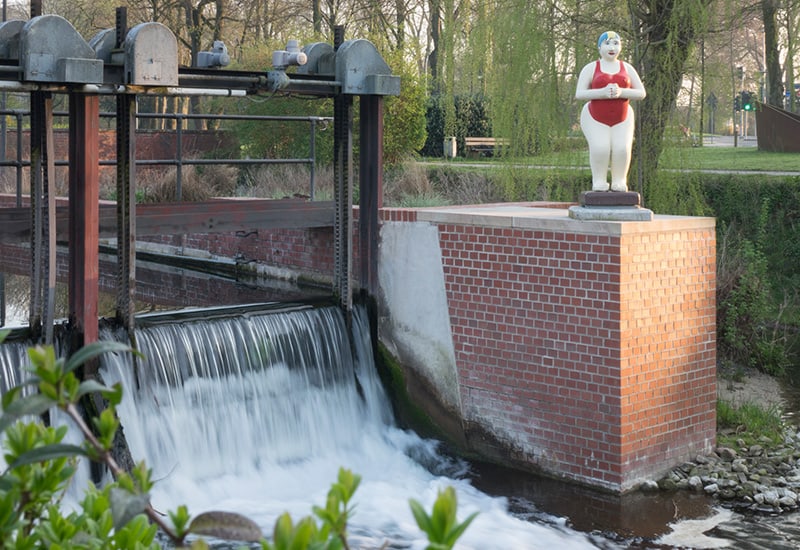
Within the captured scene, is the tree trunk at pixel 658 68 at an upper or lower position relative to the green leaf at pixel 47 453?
upper

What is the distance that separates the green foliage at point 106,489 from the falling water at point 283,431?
5.45 metres

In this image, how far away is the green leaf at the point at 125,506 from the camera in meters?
2.16

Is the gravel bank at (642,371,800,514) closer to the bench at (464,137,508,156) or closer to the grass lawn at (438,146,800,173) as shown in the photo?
the grass lawn at (438,146,800,173)

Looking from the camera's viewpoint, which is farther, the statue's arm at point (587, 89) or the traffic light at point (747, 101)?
the traffic light at point (747, 101)

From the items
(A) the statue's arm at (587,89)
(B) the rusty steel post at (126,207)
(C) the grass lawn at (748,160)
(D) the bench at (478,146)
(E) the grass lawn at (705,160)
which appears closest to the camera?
(A) the statue's arm at (587,89)

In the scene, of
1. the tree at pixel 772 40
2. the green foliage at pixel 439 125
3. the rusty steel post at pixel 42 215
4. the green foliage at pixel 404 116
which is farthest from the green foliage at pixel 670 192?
the green foliage at pixel 439 125

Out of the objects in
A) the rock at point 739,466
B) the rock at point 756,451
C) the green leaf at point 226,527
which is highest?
the green leaf at point 226,527

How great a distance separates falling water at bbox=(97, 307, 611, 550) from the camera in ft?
27.4

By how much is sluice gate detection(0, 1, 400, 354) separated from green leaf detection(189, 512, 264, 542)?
21.0 feet

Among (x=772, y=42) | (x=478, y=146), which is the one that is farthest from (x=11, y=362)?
(x=478, y=146)

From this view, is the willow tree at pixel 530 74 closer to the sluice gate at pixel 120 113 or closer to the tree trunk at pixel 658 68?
the tree trunk at pixel 658 68

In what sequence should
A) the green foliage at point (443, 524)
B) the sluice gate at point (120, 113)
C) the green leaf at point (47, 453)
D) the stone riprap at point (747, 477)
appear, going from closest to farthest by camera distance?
the green foliage at point (443, 524) < the green leaf at point (47, 453) < the sluice gate at point (120, 113) < the stone riprap at point (747, 477)

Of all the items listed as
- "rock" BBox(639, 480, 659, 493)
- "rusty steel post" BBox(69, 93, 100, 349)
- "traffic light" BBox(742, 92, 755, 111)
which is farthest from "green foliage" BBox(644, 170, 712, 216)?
"traffic light" BBox(742, 92, 755, 111)

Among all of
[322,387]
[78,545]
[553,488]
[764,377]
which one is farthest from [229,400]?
[78,545]
